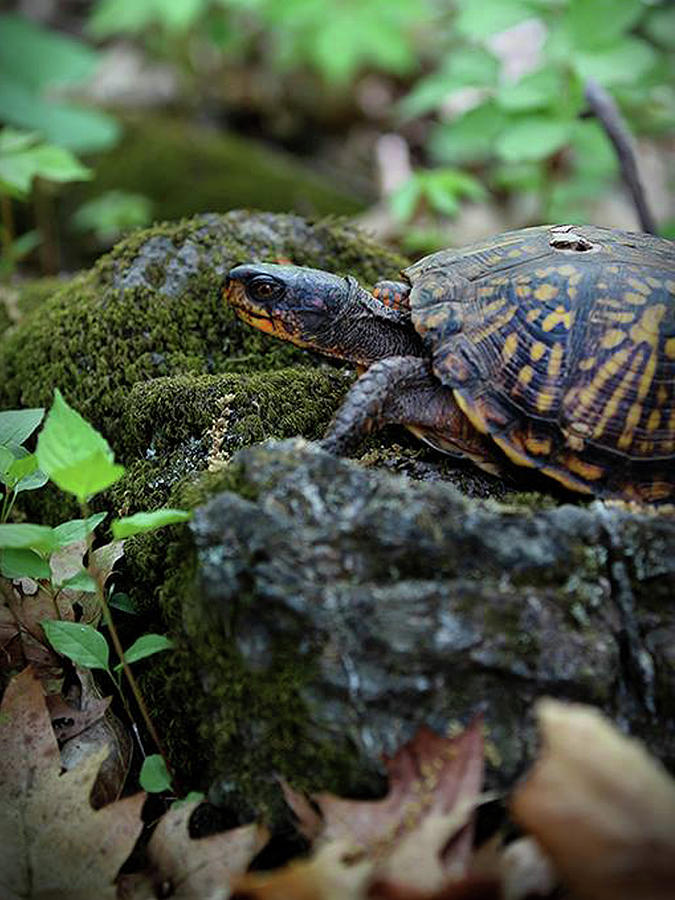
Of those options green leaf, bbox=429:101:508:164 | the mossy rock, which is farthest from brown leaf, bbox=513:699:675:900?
green leaf, bbox=429:101:508:164

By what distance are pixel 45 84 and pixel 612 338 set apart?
4072mm

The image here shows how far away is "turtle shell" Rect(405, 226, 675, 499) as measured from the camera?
203 cm

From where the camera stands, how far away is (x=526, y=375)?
2.08 metres

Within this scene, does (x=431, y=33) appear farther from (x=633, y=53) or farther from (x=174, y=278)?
(x=174, y=278)

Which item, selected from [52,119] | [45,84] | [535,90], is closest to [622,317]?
[535,90]

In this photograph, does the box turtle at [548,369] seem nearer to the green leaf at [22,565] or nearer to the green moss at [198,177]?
the green leaf at [22,565]

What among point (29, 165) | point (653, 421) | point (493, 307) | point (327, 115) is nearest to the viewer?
point (653, 421)

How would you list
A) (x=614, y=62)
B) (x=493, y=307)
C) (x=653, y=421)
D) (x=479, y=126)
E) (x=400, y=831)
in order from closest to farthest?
(x=400, y=831)
(x=653, y=421)
(x=493, y=307)
(x=614, y=62)
(x=479, y=126)

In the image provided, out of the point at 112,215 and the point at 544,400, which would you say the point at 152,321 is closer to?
the point at 544,400

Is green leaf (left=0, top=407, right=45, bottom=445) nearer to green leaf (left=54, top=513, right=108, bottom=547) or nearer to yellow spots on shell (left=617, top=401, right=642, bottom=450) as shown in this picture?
green leaf (left=54, top=513, right=108, bottom=547)

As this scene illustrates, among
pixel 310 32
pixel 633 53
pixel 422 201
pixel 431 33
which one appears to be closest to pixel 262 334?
pixel 633 53

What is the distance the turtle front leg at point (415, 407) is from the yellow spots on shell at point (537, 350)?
23cm

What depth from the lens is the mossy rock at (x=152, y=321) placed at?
2.65 meters

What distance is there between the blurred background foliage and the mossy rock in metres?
0.57
